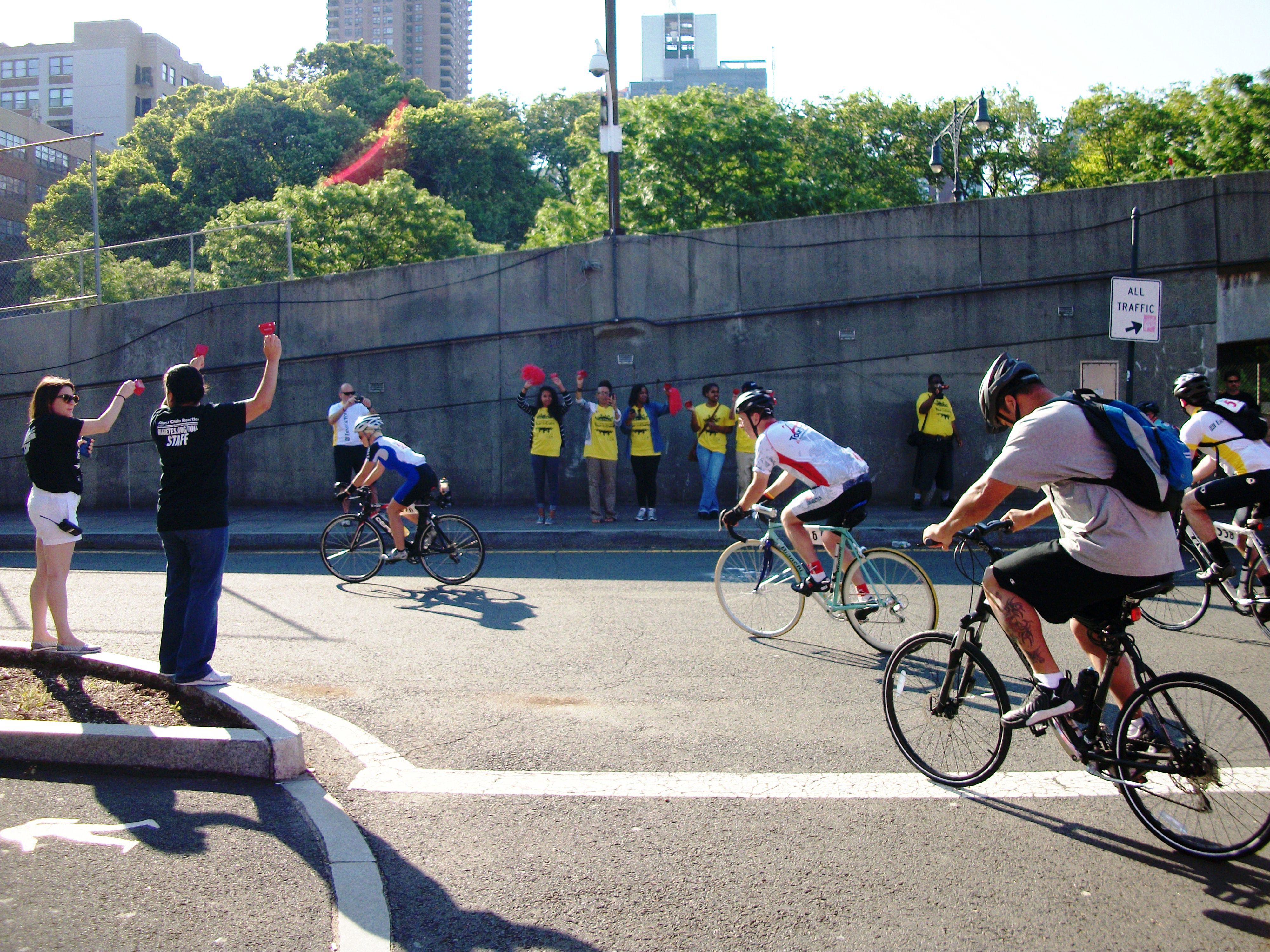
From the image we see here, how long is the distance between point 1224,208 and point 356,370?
43.6ft

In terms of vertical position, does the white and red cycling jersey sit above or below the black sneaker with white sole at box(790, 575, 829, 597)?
above

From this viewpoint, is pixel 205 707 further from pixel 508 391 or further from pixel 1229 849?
pixel 508 391

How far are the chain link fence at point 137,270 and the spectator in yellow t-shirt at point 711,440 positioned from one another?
8.25m

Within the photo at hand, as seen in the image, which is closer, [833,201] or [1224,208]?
[1224,208]

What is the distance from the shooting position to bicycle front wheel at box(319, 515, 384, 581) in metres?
9.98

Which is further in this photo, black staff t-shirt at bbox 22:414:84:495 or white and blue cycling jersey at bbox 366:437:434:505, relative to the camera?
white and blue cycling jersey at bbox 366:437:434:505

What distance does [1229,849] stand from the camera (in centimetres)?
364

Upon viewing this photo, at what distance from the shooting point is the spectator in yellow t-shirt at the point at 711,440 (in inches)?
528

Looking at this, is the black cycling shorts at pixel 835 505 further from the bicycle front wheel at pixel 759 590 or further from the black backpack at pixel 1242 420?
the black backpack at pixel 1242 420

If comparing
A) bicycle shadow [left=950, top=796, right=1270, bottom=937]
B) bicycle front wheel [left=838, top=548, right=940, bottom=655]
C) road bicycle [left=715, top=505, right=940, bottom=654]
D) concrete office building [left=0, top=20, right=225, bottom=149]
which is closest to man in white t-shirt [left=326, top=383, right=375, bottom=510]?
road bicycle [left=715, top=505, right=940, bottom=654]

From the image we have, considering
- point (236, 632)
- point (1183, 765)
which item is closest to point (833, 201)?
point (236, 632)

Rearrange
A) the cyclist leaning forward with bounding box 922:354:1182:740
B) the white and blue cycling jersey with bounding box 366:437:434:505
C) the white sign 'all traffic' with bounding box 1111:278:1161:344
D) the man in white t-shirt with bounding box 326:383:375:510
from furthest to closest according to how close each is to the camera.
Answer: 1. the man in white t-shirt with bounding box 326:383:375:510
2. the white sign 'all traffic' with bounding box 1111:278:1161:344
3. the white and blue cycling jersey with bounding box 366:437:434:505
4. the cyclist leaning forward with bounding box 922:354:1182:740

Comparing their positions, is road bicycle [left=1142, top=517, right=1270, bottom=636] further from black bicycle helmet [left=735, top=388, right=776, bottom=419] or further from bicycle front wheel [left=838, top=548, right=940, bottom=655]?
black bicycle helmet [left=735, top=388, right=776, bottom=419]

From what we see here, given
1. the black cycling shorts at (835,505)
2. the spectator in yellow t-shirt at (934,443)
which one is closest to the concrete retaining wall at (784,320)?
the spectator in yellow t-shirt at (934,443)
